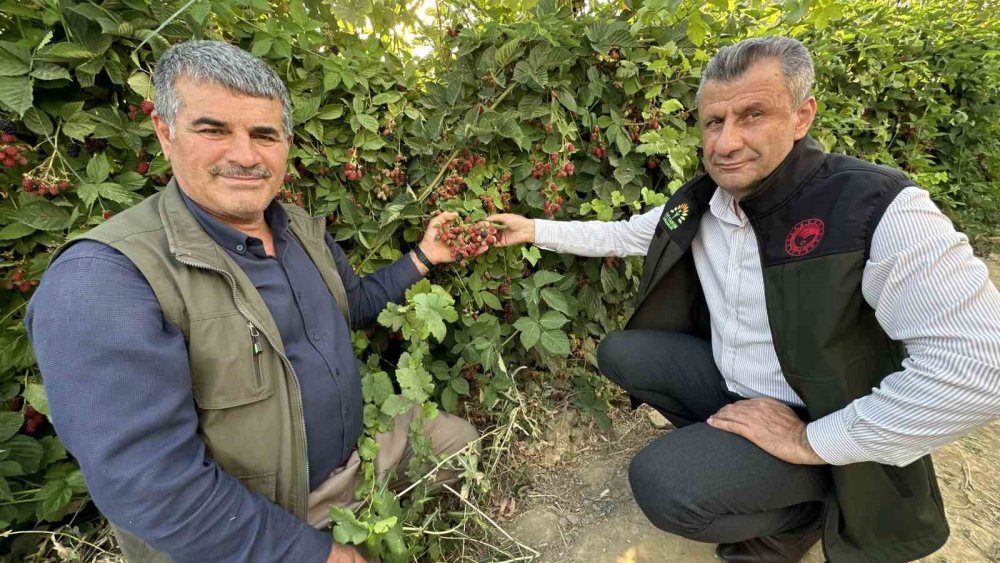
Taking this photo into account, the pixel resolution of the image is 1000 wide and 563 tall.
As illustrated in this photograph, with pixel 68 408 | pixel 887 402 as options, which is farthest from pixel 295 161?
pixel 887 402

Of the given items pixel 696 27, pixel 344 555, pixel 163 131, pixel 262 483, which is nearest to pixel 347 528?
pixel 344 555

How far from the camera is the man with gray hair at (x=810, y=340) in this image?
1218 millimetres

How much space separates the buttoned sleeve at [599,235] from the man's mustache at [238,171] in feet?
3.71

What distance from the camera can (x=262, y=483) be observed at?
1.25 metres

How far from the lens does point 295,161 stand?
181 centimetres

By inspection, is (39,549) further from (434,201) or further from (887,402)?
(887,402)

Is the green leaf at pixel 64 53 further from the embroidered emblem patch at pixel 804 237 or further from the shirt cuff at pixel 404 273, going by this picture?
the embroidered emblem patch at pixel 804 237

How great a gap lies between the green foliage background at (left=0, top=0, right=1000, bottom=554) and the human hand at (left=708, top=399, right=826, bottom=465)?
751 mm

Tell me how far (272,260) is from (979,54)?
5.80m

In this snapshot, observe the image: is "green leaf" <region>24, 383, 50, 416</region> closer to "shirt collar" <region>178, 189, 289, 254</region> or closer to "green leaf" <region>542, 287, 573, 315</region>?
"shirt collar" <region>178, 189, 289, 254</region>

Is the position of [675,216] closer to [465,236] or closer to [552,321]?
[552,321]

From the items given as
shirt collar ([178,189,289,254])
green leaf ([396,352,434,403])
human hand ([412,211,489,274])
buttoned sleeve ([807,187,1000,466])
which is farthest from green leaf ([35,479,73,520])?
buttoned sleeve ([807,187,1000,466])

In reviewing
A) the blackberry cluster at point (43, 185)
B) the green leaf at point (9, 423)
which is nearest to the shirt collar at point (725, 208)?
the blackberry cluster at point (43, 185)

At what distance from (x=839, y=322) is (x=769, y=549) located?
939mm
